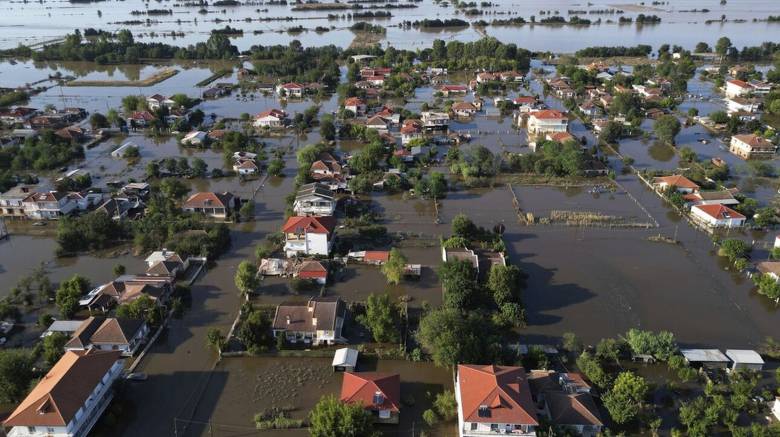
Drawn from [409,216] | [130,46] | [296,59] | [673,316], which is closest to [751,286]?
[673,316]

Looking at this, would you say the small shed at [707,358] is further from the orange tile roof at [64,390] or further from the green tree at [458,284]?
the orange tile roof at [64,390]

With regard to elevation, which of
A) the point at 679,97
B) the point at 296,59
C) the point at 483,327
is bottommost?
the point at 483,327

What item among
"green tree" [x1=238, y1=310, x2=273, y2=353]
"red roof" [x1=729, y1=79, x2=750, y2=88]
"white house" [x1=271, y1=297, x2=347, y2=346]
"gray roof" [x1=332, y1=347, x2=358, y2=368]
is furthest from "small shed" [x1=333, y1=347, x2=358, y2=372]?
"red roof" [x1=729, y1=79, x2=750, y2=88]

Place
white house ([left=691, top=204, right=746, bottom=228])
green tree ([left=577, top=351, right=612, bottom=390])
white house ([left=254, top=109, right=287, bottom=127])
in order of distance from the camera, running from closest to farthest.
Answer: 1. green tree ([left=577, top=351, right=612, bottom=390])
2. white house ([left=691, top=204, right=746, bottom=228])
3. white house ([left=254, top=109, right=287, bottom=127])

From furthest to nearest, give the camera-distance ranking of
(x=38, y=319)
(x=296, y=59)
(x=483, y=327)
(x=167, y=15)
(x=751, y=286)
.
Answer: (x=167, y=15) → (x=296, y=59) → (x=751, y=286) → (x=38, y=319) → (x=483, y=327)

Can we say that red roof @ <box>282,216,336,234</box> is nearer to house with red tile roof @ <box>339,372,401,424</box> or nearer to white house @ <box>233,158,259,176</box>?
house with red tile roof @ <box>339,372,401,424</box>

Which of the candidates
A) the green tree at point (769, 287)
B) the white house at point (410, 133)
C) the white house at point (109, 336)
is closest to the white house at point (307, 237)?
the white house at point (109, 336)

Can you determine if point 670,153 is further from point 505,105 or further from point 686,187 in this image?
point 505,105
